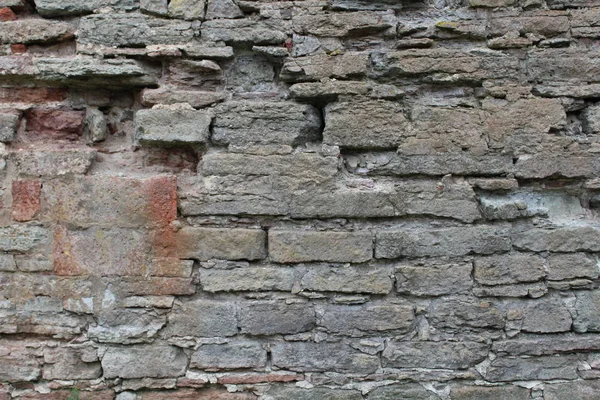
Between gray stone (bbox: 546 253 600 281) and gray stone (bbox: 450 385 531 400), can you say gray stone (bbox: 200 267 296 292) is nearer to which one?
gray stone (bbox: 450 385 531 400)

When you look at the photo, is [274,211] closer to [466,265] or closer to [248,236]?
[248,236]

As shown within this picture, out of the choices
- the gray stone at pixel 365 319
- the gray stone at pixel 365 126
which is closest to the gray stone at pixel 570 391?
the gray stone at pixel 365 319

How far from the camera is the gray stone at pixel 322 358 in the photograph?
2.12 meters

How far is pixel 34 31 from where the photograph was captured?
217 centimetres

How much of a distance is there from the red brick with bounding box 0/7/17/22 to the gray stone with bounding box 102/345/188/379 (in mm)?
1663

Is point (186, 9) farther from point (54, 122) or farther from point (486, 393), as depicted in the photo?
point (486, 393)

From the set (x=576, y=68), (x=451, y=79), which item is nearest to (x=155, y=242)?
(x=451, y=79)

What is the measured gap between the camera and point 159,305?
2107 mm

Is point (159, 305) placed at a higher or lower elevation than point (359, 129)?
lower

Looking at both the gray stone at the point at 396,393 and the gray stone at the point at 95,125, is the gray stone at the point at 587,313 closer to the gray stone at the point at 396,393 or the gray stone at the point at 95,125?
the gray stone at the point at 396,393

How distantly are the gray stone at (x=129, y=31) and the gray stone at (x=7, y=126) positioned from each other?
482mm

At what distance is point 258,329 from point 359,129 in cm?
105

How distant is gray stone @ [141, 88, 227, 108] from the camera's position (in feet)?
7.06

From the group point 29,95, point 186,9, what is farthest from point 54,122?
point 186,9
